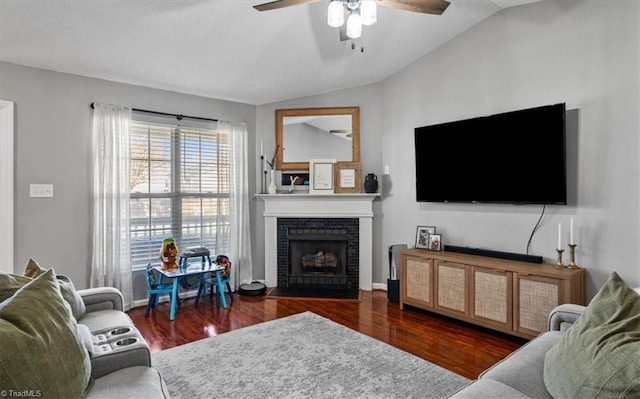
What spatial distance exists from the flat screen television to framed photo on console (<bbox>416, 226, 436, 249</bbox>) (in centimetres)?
31

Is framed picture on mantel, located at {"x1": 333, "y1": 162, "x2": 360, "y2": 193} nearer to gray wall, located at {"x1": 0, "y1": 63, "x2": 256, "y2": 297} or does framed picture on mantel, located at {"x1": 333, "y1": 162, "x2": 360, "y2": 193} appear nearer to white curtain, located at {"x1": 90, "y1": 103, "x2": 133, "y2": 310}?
white curtain, located at {"x1": 90, "y1": 103, "x2": 133, "y2": 310}

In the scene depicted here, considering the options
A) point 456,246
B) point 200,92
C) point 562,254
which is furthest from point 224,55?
point 562,254

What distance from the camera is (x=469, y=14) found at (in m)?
3.41

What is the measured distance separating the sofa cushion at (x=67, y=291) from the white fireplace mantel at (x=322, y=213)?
267cm

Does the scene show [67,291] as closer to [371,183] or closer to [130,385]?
[130,385]

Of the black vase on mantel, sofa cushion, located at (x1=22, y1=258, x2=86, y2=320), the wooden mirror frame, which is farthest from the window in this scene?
sofa cushion, located at (x1=22, y1=258, x2=86, y2=320)

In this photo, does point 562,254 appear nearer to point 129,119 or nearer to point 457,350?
point 457,350

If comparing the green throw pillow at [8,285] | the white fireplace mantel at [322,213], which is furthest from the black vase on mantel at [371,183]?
the green throw pillow at [8,285]

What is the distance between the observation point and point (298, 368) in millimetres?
2527

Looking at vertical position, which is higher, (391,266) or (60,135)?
(60,135)

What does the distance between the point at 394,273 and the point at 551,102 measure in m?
2.30

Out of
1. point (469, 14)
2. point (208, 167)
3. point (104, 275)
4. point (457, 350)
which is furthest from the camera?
point (208, 167)

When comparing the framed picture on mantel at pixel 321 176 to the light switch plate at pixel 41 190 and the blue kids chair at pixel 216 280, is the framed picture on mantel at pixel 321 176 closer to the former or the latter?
the blue kids chair at pixel 216 280

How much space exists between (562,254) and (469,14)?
2.34 metres
